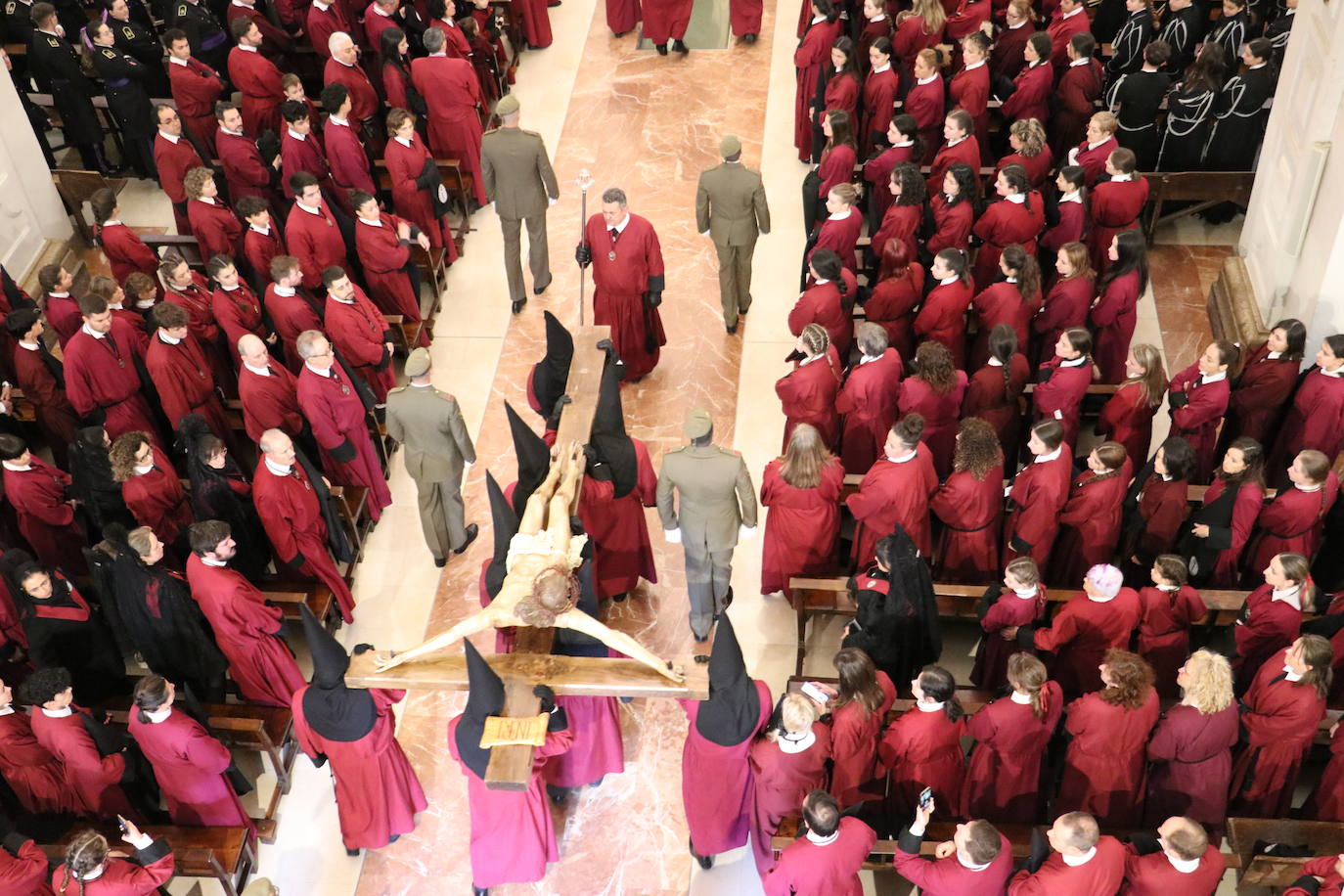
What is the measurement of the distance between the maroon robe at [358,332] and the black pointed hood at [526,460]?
1997 mm

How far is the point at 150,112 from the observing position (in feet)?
37.8

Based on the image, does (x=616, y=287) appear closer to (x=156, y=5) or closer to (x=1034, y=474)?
(x=1034, y=474)

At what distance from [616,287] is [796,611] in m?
2.82

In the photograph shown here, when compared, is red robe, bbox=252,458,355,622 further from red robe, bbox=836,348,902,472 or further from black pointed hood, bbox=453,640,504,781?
red robe, bbox=836,348,902,472

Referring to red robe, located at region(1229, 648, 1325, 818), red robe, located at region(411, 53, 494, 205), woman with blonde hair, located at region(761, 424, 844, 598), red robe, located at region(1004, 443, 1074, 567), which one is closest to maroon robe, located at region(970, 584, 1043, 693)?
red robe, located at region(1004, 443, 1074, 567)

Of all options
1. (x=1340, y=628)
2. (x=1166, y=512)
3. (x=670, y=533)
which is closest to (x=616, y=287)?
(x=670, y=533)

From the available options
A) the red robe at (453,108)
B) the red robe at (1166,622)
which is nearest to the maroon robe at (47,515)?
the red robe at (453,108)

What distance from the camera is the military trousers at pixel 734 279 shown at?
9750mm

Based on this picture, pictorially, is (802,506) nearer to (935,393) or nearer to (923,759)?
(935,393)

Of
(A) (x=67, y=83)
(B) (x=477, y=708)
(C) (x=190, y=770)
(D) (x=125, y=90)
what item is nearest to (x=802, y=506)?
(B) (x=477, y=708)

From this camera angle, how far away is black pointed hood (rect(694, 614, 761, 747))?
5.64 m

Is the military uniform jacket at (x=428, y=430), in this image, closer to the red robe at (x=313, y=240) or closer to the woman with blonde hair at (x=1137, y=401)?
the red robe at (x=313, y=240)

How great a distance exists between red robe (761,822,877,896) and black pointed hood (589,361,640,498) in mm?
2387

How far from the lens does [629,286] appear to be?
30.3ft
